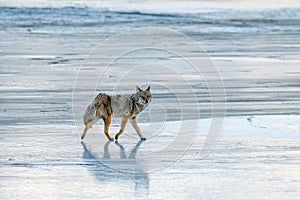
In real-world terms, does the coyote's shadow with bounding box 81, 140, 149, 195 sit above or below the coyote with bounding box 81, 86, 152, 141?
below

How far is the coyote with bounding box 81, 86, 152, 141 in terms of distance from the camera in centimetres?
1098

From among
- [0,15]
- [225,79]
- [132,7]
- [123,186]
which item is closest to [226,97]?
[225,79]

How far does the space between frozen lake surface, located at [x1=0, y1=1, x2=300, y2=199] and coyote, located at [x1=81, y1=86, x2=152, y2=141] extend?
0.75 feet

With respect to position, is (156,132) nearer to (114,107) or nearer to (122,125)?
(122,125)

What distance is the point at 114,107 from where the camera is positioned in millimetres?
11047

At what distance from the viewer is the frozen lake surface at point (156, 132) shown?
8562 mm

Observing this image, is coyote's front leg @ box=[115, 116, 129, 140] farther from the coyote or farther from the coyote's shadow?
the coyote's shadow

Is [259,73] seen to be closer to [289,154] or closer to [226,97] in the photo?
[226,97]

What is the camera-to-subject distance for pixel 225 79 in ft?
59.1

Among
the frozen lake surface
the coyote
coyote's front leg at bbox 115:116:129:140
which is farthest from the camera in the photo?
coyote's front leg at bbox 115:116:129:140

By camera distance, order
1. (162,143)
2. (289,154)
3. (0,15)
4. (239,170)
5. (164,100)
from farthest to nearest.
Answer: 1. (0,15)
2. (164,100)
3. (162,143)
4. (289,154)
5. (239,170)

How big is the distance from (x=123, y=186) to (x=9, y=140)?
9.63 feet

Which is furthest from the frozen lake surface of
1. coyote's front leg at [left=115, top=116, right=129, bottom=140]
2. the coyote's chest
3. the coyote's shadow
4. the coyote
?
the coyote's chest

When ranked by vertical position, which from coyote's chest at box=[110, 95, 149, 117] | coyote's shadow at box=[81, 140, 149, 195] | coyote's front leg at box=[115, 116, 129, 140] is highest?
coyote's chest at box=[110, 95, 149, 117]
